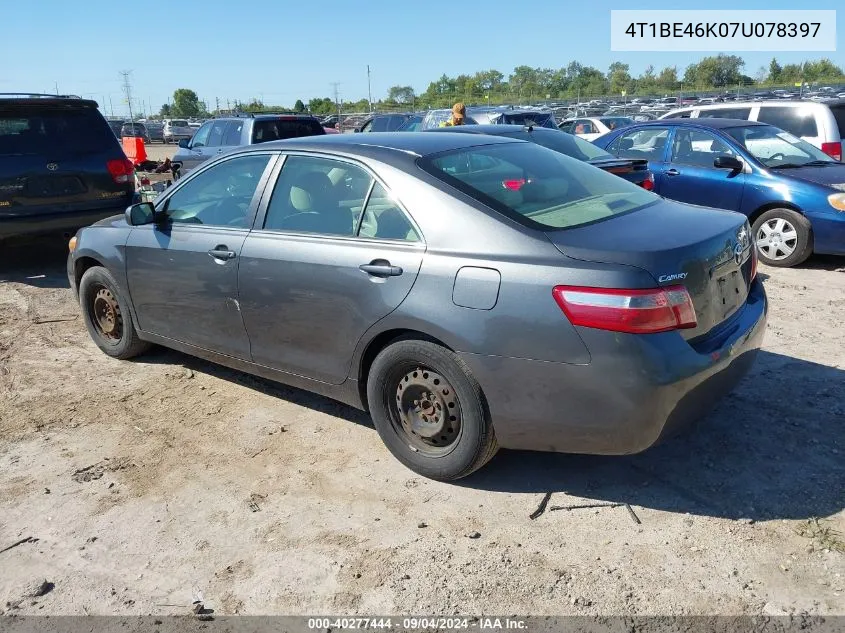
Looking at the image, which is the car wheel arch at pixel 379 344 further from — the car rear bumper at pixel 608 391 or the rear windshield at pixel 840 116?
the rear windshield at pixel 840 116

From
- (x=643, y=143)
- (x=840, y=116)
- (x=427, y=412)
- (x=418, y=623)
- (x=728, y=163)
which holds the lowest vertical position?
(x=418, y=623)

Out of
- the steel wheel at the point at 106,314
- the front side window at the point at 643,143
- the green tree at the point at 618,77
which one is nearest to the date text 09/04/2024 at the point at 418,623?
the steel wheel at the point at 106,314

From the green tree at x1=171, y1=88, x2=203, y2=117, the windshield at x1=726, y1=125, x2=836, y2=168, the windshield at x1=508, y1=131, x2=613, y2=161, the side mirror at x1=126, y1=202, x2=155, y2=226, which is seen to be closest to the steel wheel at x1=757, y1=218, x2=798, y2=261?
the windshield at x1=726, y1=125, x2=836, y2=168

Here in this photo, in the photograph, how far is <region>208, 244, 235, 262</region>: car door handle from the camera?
4.02 m

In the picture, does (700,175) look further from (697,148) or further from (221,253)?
(221,253)

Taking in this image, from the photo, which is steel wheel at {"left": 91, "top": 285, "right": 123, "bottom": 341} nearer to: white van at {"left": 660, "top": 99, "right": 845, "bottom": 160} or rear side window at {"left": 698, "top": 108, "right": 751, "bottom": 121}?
rear side window at {"left": 698, "top": 108, "right": 751, "bottom": 121}

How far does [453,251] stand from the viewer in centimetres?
313

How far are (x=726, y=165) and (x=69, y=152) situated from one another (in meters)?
7.36

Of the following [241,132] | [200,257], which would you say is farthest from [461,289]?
[241,132]

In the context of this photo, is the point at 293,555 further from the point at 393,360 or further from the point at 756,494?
the point at 756,494

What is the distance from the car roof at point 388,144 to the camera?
364cm

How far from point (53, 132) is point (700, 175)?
24.3 feet

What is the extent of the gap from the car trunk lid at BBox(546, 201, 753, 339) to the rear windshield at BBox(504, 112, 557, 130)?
1275 cm

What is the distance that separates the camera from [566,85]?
3521 inches
